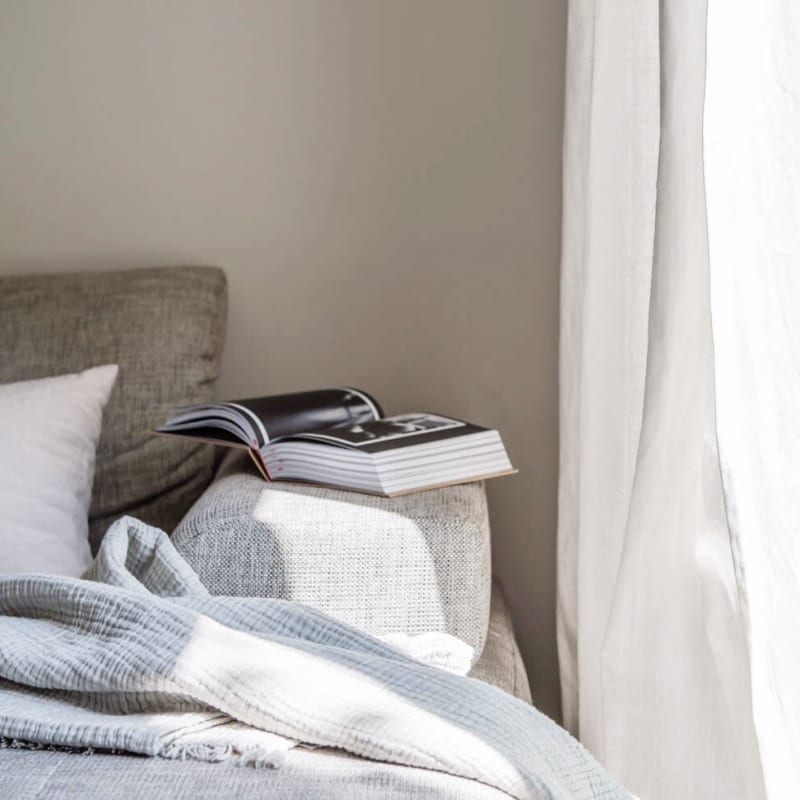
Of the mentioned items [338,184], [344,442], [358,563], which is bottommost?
[358,563]

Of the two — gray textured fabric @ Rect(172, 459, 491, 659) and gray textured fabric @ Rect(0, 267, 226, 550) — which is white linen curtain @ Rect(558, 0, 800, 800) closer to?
gray textured fabric @ Rect(172, 459, 491, 659)

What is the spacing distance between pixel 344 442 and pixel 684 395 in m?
0.52

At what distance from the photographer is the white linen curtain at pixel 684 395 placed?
92 centimetres

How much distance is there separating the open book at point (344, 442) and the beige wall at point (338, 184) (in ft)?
1.06

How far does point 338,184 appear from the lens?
6.58ft

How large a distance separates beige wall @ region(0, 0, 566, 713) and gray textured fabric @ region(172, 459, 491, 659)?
0.62 m

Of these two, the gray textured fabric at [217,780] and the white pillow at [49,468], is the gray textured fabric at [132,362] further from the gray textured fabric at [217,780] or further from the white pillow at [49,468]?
the gray textured fabric at [217,780]

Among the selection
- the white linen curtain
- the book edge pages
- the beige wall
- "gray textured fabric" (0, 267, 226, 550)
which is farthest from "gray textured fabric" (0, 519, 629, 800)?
the beige wall

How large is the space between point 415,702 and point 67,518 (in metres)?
0.80

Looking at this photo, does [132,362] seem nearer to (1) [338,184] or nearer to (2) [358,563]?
(1) [338,184]

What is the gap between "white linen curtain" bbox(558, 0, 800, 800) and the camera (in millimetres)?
921

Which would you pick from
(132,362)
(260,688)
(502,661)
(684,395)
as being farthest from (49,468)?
(684,395)

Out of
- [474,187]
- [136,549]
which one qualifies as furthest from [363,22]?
[136,549]

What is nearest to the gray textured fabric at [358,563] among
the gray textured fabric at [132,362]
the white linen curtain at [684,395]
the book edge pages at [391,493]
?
the book edge pages at [391,493]
